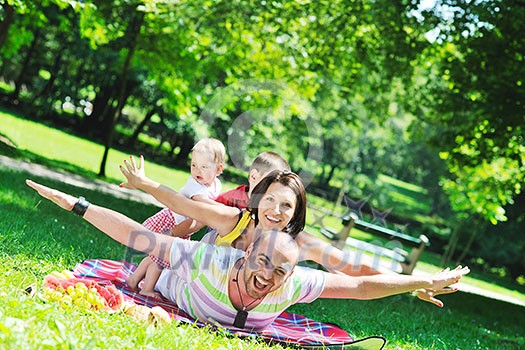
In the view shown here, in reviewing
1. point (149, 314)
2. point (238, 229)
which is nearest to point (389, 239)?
point (238, 229)

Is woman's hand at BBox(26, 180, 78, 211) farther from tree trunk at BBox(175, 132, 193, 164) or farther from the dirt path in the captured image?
tree trunk at BBox(175, 132, 193, 164)

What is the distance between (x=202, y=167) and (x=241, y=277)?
155 cm

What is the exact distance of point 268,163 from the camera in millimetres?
5680

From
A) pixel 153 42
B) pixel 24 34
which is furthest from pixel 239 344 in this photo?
pixel 24 34

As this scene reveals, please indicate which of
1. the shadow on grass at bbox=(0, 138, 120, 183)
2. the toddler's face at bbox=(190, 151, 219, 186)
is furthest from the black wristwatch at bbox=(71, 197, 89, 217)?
the shadow on grass at bbox=(0, 138, 120, 183)

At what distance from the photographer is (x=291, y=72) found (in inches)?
634

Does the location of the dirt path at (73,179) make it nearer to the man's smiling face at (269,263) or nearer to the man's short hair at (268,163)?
the man's short hair at (268,163)

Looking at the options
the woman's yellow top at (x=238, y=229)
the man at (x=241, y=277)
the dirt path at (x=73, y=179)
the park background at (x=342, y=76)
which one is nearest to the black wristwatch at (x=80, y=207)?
the man at (x=241, y=277)

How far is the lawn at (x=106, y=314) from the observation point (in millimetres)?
3561

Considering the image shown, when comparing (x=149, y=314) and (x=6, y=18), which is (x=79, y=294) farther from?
(x=6, y=18)

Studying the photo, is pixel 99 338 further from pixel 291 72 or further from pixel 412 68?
pixel 291 72

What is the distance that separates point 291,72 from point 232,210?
11213 mm

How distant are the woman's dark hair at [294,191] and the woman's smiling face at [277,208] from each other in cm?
4

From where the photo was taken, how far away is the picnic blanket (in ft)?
16.1
